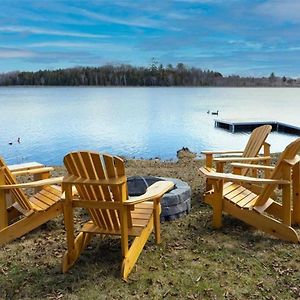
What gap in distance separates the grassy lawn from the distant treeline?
6085 cm

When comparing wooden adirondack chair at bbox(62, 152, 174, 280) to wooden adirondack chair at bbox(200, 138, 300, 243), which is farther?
wooden adirondack chair at bbox(200, 138, 300, 243)

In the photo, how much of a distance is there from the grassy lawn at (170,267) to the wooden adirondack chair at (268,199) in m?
0.16

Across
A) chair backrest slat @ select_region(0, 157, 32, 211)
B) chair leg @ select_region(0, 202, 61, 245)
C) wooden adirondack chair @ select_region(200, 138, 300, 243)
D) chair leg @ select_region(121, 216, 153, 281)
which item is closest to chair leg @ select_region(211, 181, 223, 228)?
wooden adirondack chair @ select_region(200, 138, 300, 243)

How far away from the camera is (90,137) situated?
19.5m

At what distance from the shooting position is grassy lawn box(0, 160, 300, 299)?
2.99 metres

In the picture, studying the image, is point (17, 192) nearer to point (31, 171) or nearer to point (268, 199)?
point (31, 171)

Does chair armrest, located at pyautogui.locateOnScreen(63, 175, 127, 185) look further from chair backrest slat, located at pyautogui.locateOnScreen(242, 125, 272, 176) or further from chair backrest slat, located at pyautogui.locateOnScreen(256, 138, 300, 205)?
chair backrest slat, located at pyautogui.locateOnScreen(242, 125, 272, 176)

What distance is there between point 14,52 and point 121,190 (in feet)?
261

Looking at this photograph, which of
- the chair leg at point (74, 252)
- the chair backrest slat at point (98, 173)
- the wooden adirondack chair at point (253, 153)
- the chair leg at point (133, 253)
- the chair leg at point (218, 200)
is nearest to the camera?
the chair backrest slat at point (98, 173)

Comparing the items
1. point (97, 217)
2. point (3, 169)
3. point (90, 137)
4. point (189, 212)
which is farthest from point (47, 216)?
point (90, 137)

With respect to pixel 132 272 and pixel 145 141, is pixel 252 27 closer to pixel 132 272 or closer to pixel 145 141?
pixel 145 141

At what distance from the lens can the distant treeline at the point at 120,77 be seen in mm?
63750

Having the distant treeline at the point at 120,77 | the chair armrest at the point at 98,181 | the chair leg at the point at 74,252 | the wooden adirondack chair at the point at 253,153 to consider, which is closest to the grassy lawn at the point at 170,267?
the chair leg at the point at 74,252

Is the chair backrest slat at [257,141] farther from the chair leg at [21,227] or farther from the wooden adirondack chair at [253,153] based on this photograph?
the chair leg at [21,227]
